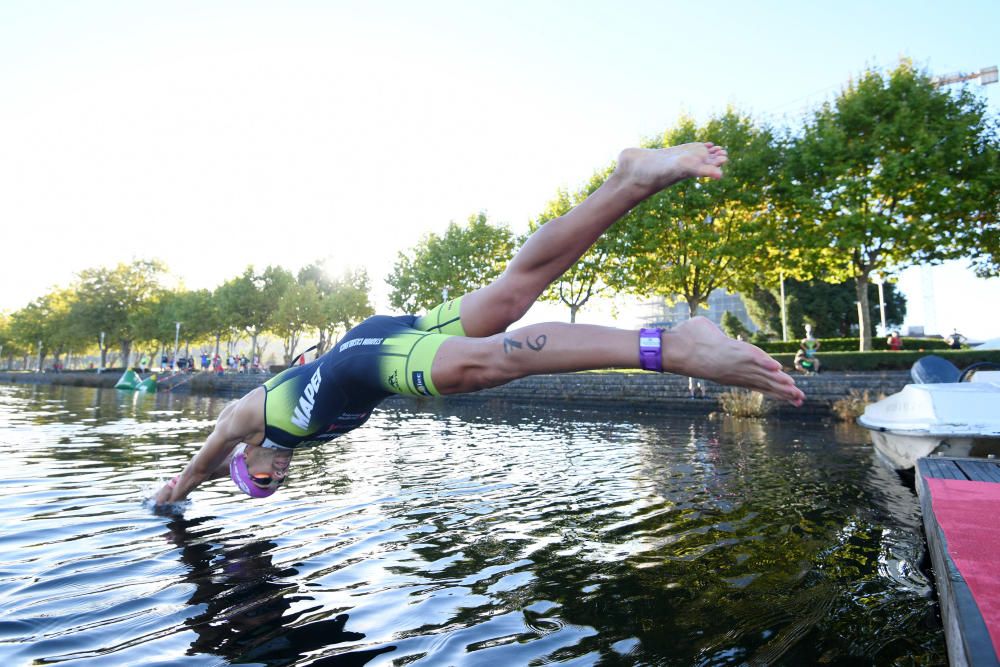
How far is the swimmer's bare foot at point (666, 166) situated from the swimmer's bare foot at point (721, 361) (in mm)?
823

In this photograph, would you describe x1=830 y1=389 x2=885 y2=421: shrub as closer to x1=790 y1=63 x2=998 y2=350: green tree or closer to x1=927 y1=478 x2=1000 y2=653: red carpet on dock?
x1=790 y1=63 x2=998 y2=350: green tree

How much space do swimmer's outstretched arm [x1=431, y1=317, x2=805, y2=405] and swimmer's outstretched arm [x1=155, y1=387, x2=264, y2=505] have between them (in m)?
1.57

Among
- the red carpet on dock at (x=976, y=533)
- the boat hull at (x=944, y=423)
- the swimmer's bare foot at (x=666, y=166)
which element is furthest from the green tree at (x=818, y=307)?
the swimmer's bare foot at (x=666, y=166)

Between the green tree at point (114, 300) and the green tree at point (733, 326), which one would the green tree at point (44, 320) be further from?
the green tree at point (733, 326)

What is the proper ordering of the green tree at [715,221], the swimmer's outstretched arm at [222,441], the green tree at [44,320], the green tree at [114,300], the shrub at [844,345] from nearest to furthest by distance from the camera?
the swimmer's outstretched arm at [222,441]
the green tree at [715,221]
the shrub at [844,345]
the green tree at [114,300]
the green tree at [44,320]

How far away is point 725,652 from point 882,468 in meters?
7.05

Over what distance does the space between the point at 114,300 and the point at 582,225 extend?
2782 inches

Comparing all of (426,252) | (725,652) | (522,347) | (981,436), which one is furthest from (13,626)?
(426,252)

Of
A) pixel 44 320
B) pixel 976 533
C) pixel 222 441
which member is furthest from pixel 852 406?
pixel 44 320

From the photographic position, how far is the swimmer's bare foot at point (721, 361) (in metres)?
2.44

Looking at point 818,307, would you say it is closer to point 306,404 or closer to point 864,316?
point 864,316

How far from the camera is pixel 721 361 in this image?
2479 mm

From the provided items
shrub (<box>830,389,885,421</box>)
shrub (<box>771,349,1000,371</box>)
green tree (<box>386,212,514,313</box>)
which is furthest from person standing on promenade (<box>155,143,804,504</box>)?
green tree (<box>386,212,514,313</box>)

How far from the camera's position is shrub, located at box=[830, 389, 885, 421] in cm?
1576
